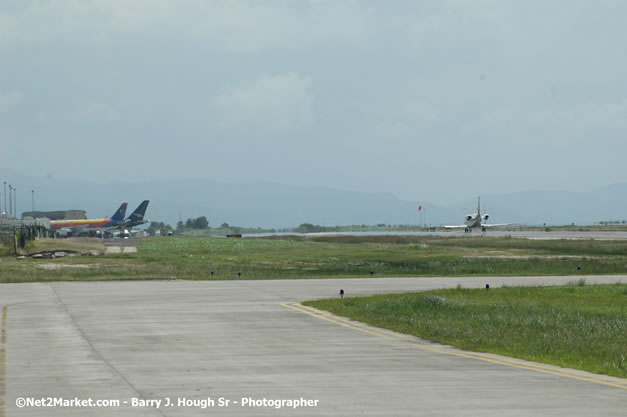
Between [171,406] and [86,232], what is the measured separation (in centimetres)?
18668

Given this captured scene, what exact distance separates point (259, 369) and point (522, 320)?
11.9 meters

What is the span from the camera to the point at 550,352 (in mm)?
19609

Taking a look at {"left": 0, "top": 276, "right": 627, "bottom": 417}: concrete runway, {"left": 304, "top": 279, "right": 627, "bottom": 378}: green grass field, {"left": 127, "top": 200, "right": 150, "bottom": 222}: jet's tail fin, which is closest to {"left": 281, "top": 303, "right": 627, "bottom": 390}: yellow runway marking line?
{"left": 0, "top": 276, "right": 627, "bottom": 417}: concrete runway

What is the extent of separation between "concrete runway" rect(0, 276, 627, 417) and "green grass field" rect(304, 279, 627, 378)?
103cm

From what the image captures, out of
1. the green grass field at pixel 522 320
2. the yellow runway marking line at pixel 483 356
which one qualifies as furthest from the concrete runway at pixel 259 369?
the green grass field at pixel 522 320

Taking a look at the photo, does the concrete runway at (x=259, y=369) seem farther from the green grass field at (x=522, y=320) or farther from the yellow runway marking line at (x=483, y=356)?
the green grass field at (x=522, y=320)

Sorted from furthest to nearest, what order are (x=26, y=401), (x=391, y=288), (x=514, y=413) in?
(x=391, y=288) → (x=26, y=401) → (x=514, y=413)

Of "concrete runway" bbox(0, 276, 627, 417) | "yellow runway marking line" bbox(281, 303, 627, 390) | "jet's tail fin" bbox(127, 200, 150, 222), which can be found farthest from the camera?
"jet's tail fin" bbox(127, 200, 150, 222)

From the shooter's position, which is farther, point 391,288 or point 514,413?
point 391,288

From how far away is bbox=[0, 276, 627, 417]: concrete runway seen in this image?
42.8 feet

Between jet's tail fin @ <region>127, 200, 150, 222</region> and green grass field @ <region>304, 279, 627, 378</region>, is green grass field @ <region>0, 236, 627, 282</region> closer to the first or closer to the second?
green grass field @ <region>304, 279, 627, 378</region>

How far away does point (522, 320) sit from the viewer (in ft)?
85.1

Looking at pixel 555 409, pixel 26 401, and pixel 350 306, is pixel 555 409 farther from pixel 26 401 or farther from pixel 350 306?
pixel 350 306

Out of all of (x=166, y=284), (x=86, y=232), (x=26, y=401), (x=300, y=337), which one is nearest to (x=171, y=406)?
(x=26, y=401)
